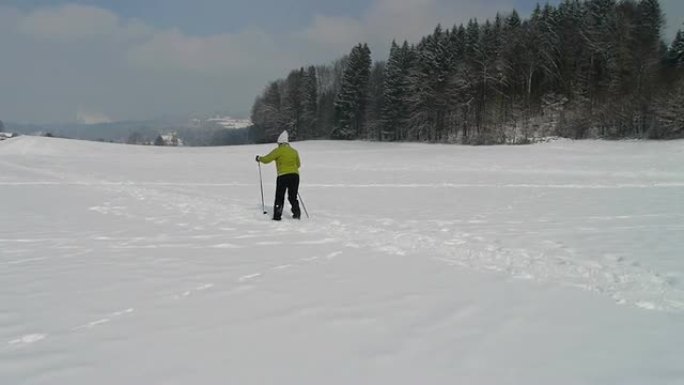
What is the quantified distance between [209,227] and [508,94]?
51835 millimetres

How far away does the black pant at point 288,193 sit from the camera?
10250 millimetres

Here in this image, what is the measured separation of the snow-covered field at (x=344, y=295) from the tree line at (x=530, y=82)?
36.0 metres

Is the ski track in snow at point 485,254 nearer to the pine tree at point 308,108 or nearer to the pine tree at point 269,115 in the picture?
the pine tree at point 308,108

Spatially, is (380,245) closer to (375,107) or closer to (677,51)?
(677,51)

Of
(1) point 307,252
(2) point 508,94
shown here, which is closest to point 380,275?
(1) point 307,252

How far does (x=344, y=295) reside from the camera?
5.03m

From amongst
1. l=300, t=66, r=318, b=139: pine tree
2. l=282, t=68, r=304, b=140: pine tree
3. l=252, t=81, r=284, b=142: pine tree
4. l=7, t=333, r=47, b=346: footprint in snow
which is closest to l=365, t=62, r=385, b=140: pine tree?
l=300, t=66, r=318, b=139: pine tree

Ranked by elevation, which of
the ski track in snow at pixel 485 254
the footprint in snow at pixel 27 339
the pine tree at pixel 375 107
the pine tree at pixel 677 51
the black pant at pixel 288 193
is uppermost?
the pine tree at pixel 677 51

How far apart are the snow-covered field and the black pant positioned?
1.02 ft

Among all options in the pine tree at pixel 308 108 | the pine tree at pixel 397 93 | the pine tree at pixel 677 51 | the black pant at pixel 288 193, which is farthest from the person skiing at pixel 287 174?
the pine tree at pixel 308 108

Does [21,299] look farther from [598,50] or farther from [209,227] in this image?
[598,50]

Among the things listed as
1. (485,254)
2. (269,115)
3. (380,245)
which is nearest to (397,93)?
(269,115)

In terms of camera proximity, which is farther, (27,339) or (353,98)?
(353,98)

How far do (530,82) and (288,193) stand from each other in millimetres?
50908
